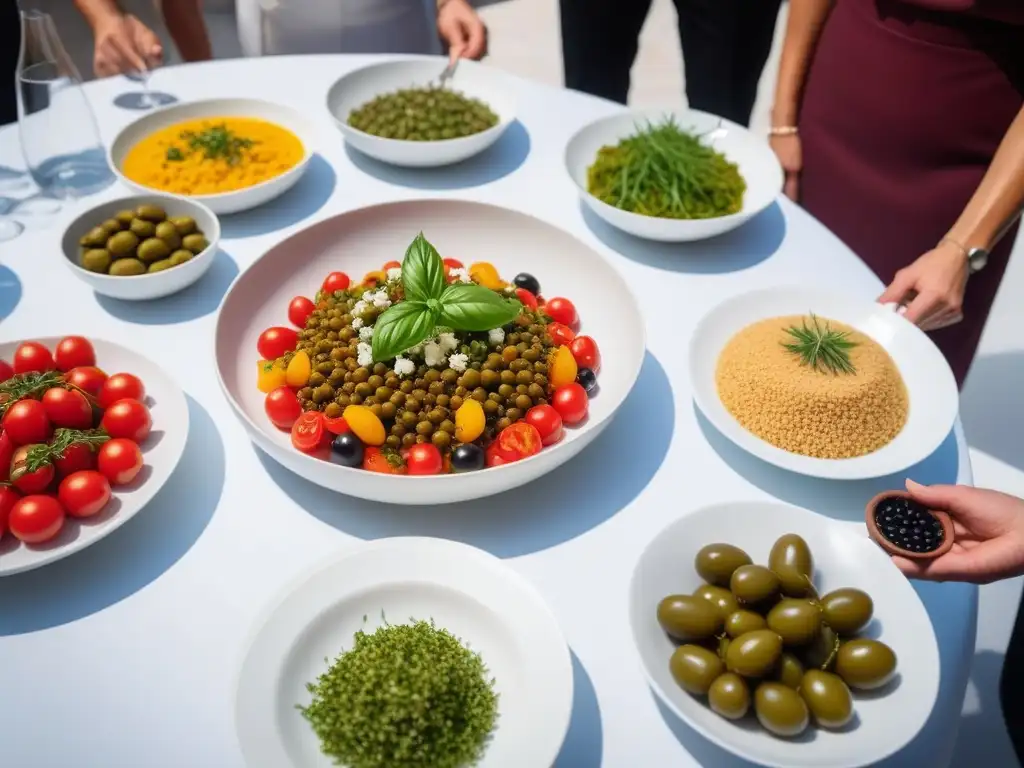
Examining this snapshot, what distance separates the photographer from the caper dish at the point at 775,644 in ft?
3.45

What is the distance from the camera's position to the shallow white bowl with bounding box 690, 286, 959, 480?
1.43 meters

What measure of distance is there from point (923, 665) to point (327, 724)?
0.86 m

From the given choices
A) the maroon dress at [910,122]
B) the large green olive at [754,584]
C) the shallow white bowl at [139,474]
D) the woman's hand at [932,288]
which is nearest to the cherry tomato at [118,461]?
the shallow white bowl at [139,474]

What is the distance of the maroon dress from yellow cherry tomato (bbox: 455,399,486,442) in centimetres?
166

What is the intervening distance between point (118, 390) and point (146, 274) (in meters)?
0.37

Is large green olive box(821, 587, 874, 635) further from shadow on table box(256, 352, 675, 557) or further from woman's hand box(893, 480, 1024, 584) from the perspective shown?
shadow on table box(256, 352, 675, 557)

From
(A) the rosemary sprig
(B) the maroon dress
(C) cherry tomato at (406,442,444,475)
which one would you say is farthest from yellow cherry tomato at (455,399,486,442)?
(B) the maroon dress

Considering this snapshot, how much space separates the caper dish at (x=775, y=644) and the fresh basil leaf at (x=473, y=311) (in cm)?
57

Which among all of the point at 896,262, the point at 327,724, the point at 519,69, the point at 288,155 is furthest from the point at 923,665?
the point at 519,69

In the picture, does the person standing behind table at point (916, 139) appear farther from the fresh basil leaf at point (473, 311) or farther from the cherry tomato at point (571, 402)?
the fresh basil leaf at point (473, 311)

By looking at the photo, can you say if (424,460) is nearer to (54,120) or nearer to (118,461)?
(118,461)

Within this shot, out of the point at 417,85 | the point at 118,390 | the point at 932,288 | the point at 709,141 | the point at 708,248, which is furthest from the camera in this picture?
the point at 417,85

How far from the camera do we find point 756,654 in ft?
3.45

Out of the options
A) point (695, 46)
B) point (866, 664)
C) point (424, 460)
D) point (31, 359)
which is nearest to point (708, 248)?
point (424, 460)
